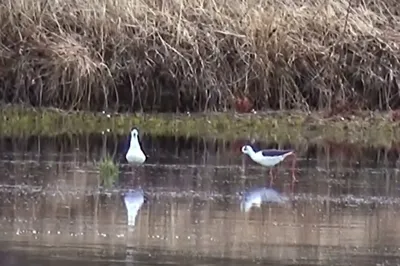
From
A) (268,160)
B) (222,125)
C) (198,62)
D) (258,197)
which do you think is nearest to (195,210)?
(258,197)

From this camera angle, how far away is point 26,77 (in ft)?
60.1

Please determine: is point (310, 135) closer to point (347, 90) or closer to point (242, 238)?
point (347, 90)

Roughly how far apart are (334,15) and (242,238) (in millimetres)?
10595

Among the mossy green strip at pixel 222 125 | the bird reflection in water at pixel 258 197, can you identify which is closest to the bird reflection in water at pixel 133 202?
the bird reflection in water at pixel 258 197

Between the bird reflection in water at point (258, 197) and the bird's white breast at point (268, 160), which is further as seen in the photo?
the bird's white breast at point (268, 160)

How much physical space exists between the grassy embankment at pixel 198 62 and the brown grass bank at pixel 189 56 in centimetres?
1

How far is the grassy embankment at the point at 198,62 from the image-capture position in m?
18.2

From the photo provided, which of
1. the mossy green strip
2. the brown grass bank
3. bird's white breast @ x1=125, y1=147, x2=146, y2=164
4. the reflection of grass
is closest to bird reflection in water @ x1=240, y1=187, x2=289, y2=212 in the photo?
the reflection of grass

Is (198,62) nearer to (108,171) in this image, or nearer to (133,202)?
(108,171)

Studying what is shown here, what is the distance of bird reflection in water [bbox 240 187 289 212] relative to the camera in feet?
36.1

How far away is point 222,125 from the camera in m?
17.9

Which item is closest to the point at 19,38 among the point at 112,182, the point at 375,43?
the point at 375,43

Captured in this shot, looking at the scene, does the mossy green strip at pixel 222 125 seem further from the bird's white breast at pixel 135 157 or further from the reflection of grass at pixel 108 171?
the reflection of grass at pixel 108 171

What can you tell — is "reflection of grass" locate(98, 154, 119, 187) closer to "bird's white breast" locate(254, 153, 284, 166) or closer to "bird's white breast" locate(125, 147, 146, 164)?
"bird's white breast" locate(125, 147, 146, 164)
